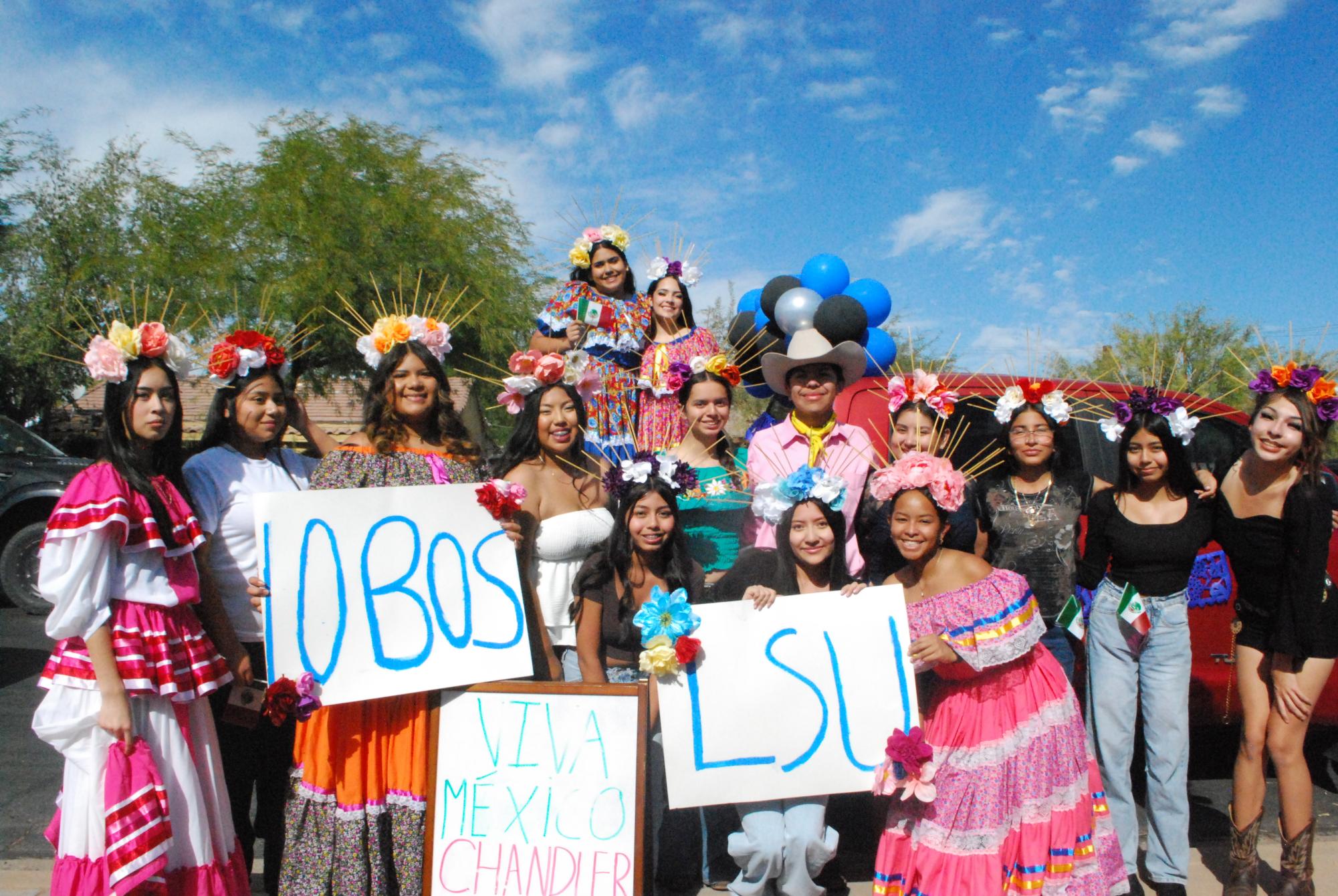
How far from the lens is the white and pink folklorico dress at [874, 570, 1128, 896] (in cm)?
293

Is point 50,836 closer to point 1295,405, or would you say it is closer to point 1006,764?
point 1006,764

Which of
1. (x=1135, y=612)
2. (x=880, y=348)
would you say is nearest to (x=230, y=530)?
(x=1135, y=612)

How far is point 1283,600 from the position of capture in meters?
3.28

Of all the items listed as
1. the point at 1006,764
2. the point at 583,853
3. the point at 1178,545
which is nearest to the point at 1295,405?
the point at 1178,545

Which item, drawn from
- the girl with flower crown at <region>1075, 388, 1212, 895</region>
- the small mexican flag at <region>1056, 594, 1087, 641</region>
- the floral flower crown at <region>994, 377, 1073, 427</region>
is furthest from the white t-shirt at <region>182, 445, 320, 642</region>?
the girl with flower crown at <region>1075, 388, 1212, 895</region>

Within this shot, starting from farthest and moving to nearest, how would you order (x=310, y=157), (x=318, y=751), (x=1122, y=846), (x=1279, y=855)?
(x=310, y=157) < (x=1279, y=855) < (x=1122, y=846) < (x=318, y=751)

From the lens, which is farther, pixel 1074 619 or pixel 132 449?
pixel 1074 619

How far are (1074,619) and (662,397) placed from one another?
2226 millimetres

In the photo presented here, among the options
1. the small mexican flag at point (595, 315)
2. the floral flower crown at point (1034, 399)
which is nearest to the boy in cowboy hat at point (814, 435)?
the floral flower crown at point (1034, 399)

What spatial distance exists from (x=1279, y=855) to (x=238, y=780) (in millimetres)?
4137

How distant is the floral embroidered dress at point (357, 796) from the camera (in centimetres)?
292

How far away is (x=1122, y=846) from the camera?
3396 mm

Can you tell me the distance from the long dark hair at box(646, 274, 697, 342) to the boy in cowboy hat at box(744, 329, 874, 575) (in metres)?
0.85

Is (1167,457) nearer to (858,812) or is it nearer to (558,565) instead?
(858,812)
